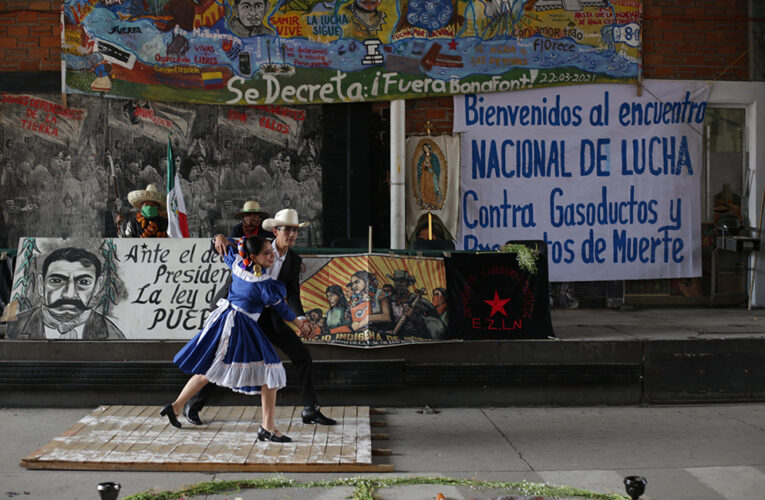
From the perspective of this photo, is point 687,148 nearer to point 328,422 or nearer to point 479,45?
point 479,45

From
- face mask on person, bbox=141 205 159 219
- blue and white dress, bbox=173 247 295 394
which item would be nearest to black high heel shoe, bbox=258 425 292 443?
blue and white dress, bbox=173 247 295 394

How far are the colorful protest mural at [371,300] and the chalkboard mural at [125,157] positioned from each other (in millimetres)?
3468

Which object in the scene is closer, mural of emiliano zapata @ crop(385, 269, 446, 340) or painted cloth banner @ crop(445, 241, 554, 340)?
mural of emiliano zapata @ crop(385, 269, 446, 340)

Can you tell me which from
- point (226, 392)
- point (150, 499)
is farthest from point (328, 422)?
point (150, 499)

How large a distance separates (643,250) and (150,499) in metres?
8.54

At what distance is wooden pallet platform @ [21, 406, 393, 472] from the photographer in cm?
583

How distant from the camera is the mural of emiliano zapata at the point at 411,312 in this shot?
8.15m

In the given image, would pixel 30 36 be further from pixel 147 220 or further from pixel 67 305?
pixel 67 305

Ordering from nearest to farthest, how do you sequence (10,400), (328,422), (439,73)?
(328,422)
(10,400)
(439,73)

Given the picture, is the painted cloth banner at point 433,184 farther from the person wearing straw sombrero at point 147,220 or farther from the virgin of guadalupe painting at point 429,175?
the person wearing straw sombrero at point 147,220

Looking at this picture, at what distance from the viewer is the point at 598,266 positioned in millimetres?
11633

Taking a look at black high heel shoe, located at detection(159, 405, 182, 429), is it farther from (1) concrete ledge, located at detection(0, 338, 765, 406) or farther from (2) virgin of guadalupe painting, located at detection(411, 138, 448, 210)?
(2) virgin of guadalupe painting, located at detection(411, 138, 448, 210)

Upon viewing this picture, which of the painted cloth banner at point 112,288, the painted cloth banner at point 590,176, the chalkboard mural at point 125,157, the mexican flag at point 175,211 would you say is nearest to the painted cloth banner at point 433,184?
the painted cloth banner at point 590,176

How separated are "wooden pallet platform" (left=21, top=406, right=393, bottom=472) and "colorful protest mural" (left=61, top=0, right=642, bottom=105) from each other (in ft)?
16.7
